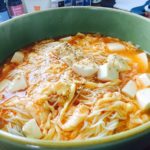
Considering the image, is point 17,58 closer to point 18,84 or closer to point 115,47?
point 18,84

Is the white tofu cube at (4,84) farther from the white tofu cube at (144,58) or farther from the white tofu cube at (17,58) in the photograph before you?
the white tofu cube at (144,58)

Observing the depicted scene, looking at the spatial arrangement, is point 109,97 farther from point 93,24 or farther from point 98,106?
point 93,24

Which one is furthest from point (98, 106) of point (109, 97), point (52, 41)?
point (52, 41)

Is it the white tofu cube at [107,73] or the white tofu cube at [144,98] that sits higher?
the white tofu cube at [107,73]

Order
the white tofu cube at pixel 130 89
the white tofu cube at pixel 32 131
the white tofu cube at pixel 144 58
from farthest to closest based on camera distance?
the white tofu cube at pixel 144 58 < the white tofu cube at pixel 130 89 < the white tofu cube at pixel 32 131

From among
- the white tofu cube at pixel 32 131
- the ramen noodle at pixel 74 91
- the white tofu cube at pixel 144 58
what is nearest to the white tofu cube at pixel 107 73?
the ramen noodle at pixel 74 91

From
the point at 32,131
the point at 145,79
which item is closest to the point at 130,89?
the point at 145,79

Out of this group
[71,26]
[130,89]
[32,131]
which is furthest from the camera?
[71,26]
